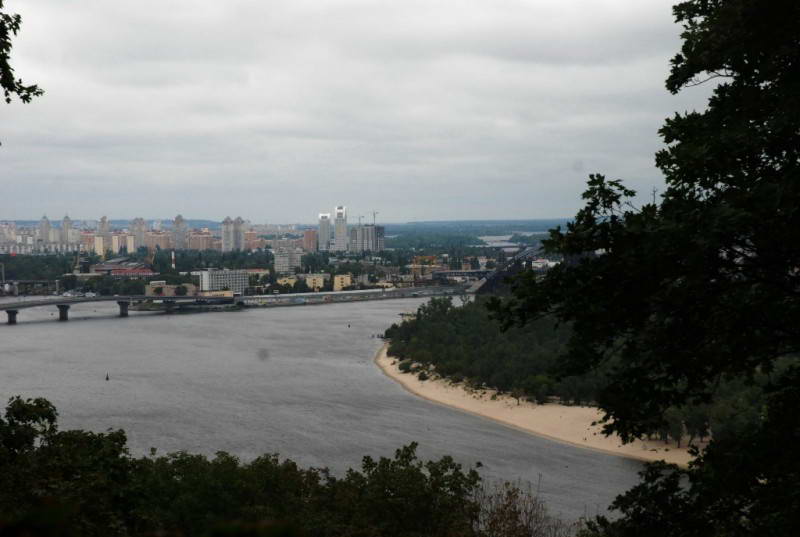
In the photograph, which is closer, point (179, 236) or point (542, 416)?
point (542, 416)

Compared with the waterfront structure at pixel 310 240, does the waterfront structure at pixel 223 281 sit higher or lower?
lower

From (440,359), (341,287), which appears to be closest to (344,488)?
(440,359)

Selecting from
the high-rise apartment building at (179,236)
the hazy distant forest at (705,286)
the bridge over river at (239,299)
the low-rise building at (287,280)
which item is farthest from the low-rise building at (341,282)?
the high-rise apartment building at (179,236)

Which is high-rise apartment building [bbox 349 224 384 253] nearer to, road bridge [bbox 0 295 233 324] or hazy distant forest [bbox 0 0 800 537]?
road bridge [bbox 0 295 233 324]

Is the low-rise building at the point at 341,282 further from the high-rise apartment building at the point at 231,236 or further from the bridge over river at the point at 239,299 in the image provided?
the high-rise apartment building at the point at 231,236

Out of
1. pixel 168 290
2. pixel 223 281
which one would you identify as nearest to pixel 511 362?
pixel 168 290

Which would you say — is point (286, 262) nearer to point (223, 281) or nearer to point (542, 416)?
point (223, 281)
